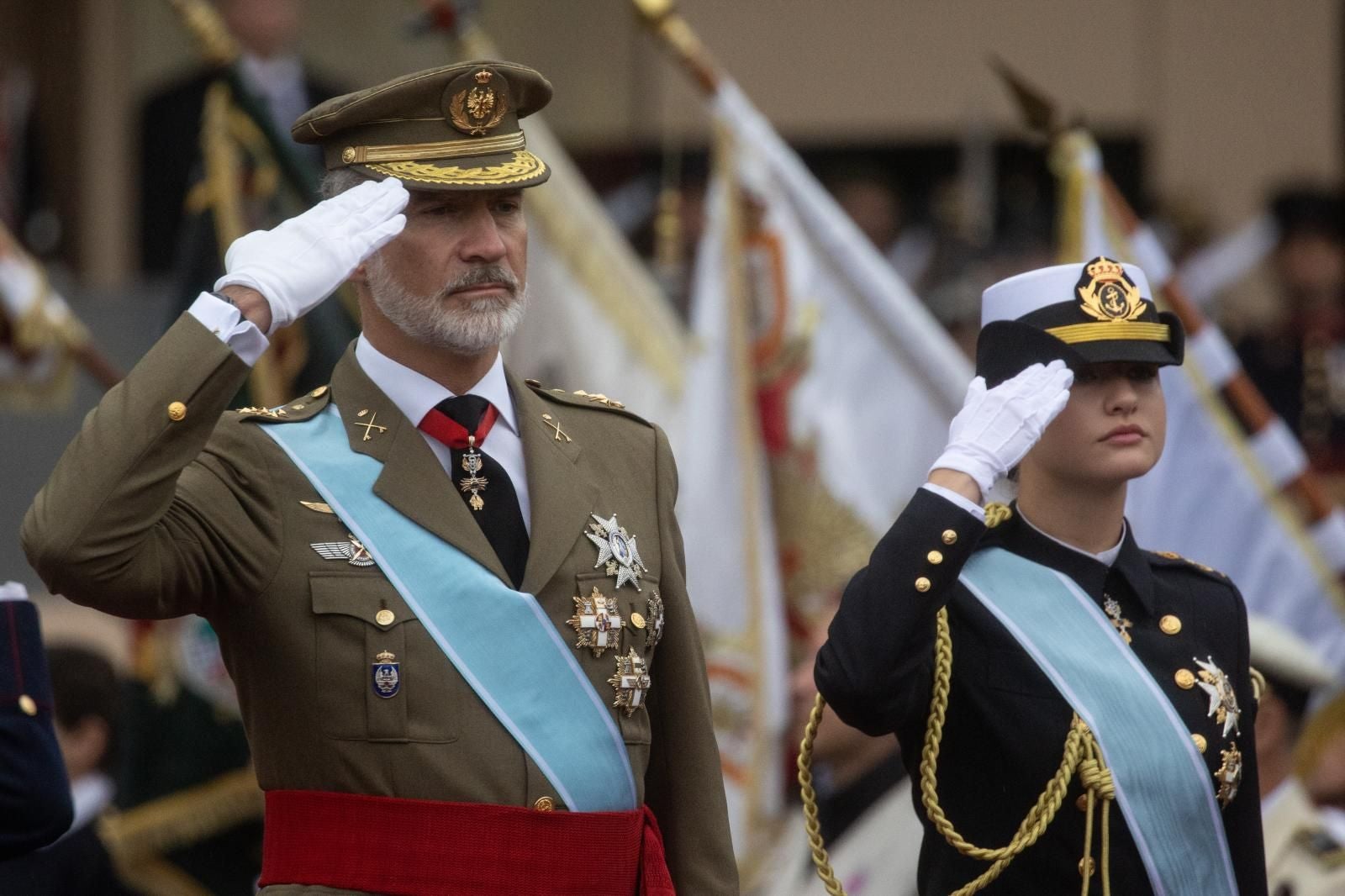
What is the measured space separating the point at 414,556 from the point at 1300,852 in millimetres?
2443

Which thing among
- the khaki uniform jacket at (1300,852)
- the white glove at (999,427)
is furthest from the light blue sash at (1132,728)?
the khaki uniform jacket at (1300,852)

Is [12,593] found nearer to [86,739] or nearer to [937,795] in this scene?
[937,795]

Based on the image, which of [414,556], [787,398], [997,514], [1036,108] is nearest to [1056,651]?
[997,514]

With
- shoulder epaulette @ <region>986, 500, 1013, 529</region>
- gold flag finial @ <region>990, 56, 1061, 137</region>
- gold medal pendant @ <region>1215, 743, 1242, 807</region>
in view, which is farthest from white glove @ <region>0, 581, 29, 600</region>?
gold flag finial @ <region>990, 56, 1061, 137</region>

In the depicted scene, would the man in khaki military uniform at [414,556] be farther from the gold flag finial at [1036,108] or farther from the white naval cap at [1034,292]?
the gold flag finial at [1036,108]

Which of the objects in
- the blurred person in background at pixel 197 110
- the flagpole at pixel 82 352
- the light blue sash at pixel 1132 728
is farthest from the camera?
the blurred person in background at pixel 197 110

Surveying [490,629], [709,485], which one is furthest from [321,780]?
[709,485]

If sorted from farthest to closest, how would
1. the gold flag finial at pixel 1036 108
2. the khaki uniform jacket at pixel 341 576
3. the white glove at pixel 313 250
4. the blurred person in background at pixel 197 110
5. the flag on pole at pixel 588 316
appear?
the blurred person in background at pixel 197 110 → the flag on pole at pixel 588 316 → the gold flag finial at pixel 1036 108 → the white glove at pixel 313 250 → the khaki uniform jacket at pixel 341 576

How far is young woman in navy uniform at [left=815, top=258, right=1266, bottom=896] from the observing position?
3.68 metres

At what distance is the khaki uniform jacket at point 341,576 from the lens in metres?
3.26

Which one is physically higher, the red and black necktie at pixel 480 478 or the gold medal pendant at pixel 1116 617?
the red and black necktie at pixel 480 478

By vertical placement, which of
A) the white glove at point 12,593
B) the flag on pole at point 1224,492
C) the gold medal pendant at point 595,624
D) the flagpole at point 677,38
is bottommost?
the flag on pole at point 1224,492

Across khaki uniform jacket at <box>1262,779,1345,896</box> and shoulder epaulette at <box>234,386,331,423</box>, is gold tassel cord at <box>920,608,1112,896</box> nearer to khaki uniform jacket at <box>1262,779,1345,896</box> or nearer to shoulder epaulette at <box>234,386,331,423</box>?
shoulder epaulette at <box>234,386,331,423</box>

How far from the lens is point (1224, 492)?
21.2 ft
